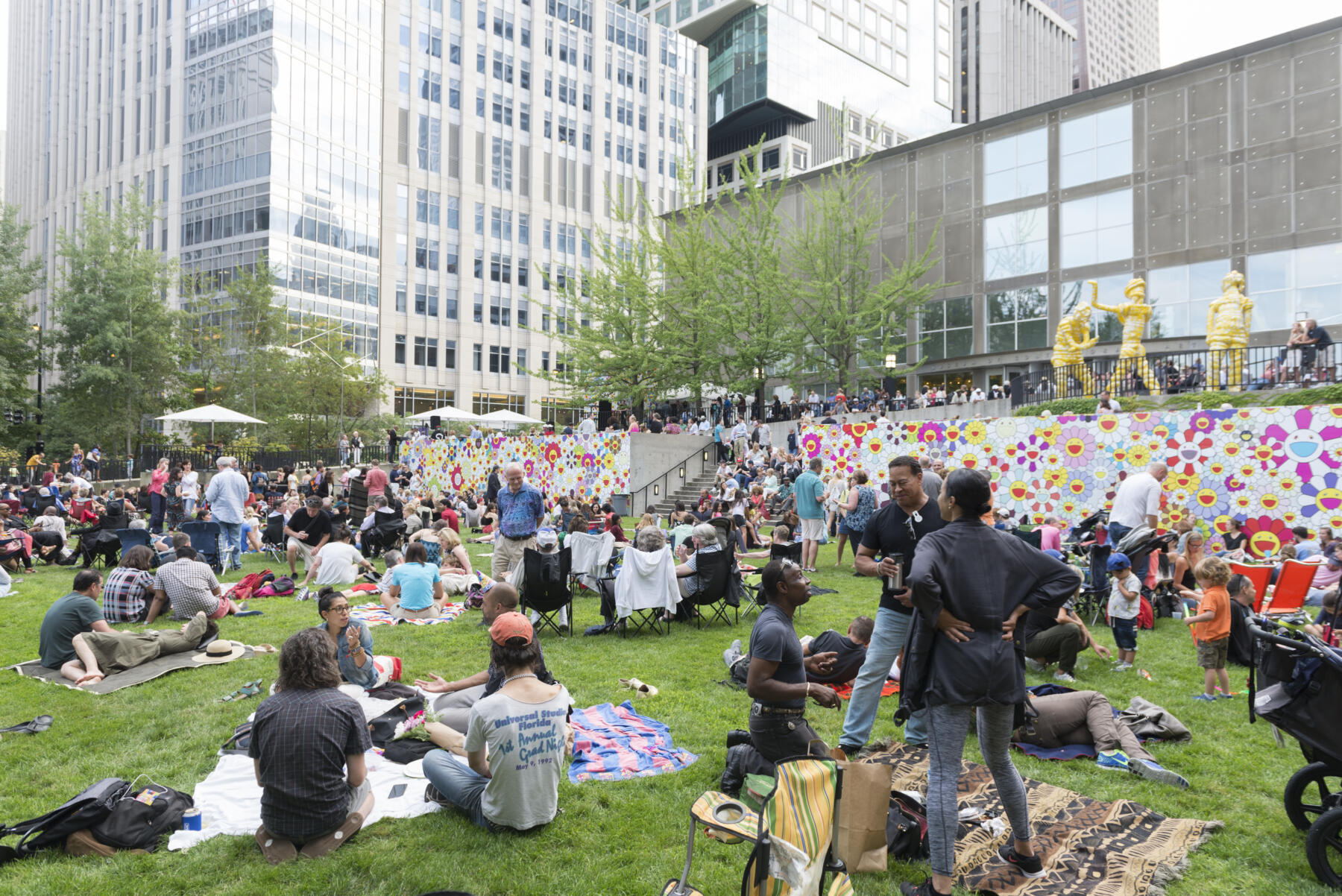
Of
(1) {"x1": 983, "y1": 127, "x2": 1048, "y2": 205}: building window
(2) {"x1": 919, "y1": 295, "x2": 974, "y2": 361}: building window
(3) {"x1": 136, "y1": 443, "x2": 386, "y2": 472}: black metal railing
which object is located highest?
(1) {"x1": 983, "y1": 127, "x2": 1048, "y2": 205}: building window

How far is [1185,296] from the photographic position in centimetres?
2839

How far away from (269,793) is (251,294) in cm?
3873

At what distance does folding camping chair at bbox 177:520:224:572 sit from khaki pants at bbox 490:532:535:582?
5.94 metres

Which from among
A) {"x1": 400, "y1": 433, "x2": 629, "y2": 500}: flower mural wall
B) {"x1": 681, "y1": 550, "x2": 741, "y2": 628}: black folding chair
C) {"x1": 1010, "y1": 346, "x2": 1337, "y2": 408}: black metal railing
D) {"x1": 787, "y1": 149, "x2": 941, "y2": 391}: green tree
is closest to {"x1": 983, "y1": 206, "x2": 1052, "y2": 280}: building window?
{"x1": 787, "y1": 149, "x2": 941, "y2": 391}: green tree

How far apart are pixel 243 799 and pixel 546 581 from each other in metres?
4.14

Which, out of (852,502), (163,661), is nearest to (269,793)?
(163,661)

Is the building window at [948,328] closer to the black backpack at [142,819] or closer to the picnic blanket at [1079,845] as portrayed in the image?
the picnic blanket at [1079,845]

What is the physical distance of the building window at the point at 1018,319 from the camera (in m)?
31.6

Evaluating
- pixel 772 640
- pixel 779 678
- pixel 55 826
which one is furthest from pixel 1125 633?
pixel 55 826

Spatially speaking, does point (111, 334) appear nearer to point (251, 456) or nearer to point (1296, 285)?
point (251, 456)

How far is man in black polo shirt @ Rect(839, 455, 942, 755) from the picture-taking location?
486 centimetres

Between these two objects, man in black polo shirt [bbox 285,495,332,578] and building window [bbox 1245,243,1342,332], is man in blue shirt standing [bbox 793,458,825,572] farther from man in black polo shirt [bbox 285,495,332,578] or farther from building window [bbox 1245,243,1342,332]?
building window [bbox 1245,243,1342,332]

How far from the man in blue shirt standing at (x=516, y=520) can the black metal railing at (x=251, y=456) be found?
809 inches

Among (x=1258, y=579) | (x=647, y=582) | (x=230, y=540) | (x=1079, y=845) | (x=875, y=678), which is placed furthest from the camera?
(x=230, y=540)
